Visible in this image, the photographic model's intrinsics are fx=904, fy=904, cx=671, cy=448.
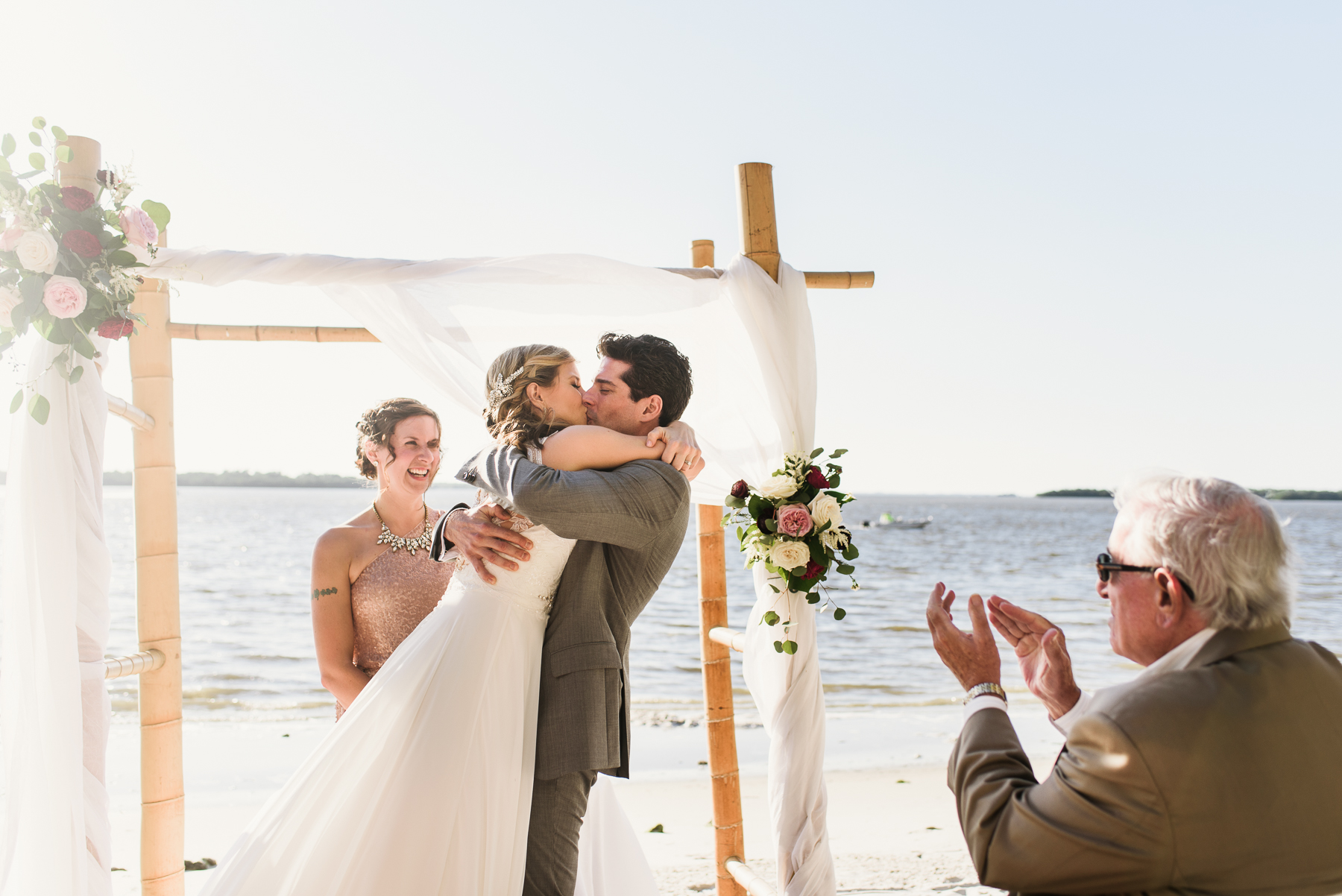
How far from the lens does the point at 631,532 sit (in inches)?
92.7

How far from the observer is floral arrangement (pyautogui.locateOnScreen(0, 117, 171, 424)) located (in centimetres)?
246

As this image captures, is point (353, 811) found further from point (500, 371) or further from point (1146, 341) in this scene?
point (1146, 341)

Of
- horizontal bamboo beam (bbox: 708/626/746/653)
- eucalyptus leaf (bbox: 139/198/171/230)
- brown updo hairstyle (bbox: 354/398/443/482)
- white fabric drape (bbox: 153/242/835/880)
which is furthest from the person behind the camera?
horizontal bamboo beam (bbox: 708/626/746/653)

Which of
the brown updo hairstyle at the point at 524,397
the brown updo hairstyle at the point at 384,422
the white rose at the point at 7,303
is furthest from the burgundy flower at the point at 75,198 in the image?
the brown updo hairstyle at the point at 524,397

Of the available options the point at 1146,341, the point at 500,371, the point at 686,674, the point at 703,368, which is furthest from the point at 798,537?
the point at 1146,341

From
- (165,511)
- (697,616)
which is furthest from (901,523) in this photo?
(165,511)

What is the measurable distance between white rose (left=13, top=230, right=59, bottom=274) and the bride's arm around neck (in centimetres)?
145

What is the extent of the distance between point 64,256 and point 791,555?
2327mm

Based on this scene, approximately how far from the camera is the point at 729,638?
3648 millimetres

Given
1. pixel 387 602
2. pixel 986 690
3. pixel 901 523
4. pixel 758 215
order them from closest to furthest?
pixel 986 690 < pixel 387 602 < pixel 758 215 < pixel 901 523

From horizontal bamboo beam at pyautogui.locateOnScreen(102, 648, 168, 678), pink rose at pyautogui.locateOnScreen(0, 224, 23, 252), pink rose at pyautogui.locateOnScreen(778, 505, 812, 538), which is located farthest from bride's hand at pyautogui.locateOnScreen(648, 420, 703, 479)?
horizontal bamboo beam at pyautogui.locateOnScreen(102, 648, 168, 678)

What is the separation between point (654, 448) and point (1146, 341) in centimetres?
3586

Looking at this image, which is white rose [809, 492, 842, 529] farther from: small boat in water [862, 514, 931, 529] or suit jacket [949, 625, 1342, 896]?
small boat in water [862, 514, 931, 529]

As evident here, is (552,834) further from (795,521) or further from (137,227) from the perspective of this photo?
(137,227)
